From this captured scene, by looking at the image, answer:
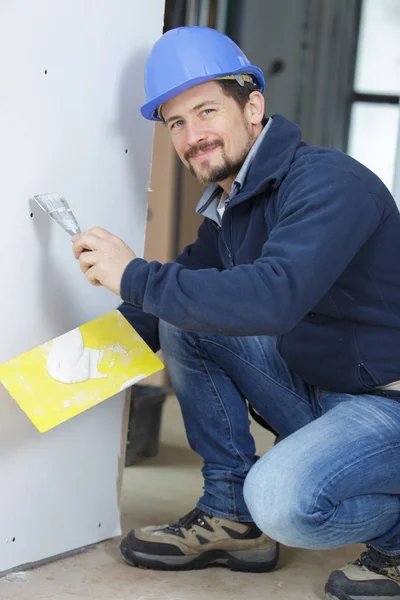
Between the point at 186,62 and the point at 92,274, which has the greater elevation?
the point at 186,62

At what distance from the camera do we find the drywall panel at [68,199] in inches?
54.4

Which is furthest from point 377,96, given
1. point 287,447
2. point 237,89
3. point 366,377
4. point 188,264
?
point 287,447

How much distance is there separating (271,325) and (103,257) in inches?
11.3

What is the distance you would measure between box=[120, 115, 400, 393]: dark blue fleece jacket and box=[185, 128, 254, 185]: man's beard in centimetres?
4

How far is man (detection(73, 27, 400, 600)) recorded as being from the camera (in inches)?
50.3

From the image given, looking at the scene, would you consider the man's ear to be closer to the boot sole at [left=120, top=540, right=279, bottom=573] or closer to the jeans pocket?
the jeans pocket

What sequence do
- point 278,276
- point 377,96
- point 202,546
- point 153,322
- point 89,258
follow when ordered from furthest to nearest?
point 377,96 < point 153,322 < point 202,546 < point 89,258 < point 278,276

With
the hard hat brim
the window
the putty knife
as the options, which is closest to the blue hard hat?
the hard hat brim

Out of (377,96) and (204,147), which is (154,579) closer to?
(204,147)

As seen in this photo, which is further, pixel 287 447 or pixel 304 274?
pixel 287 447

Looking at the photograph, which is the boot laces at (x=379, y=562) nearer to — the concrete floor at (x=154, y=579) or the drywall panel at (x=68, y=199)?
the concrete floor at (x=154, y=579)

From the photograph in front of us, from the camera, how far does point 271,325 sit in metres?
1.26

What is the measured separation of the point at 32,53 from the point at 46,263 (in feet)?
1.15

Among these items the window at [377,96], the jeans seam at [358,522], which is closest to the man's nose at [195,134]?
the jeans seam at [358,522]
